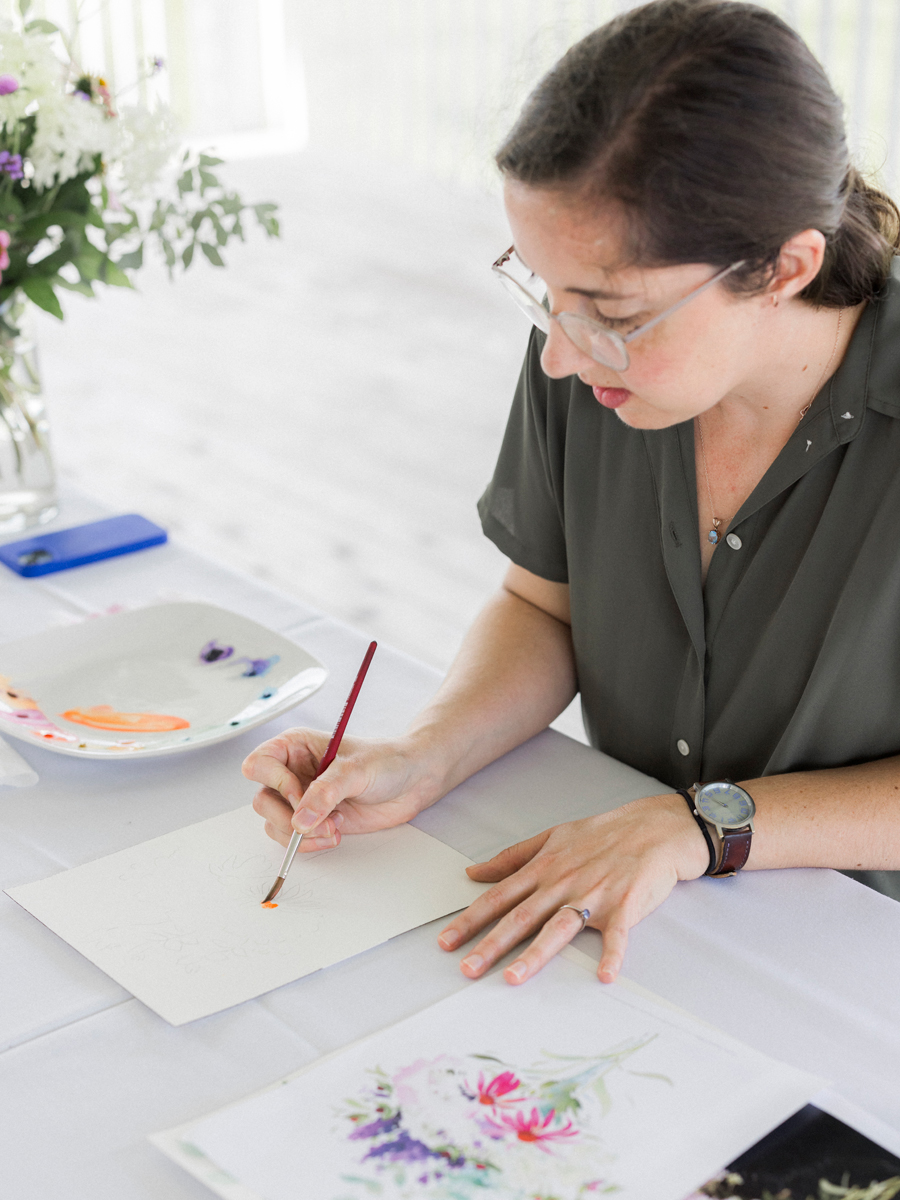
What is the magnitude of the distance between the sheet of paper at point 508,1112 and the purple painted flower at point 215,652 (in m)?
0.55

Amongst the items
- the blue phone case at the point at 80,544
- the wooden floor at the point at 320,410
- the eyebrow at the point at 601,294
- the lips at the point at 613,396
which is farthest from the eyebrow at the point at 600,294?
the wooden floor at the point at 320,410

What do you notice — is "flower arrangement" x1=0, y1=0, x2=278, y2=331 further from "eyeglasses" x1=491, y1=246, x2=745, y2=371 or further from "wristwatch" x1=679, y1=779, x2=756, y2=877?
"wristwatch" x1=679, y1=779, x2=756, y2=877

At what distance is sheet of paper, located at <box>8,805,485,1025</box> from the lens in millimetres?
893

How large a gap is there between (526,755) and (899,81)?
16.6 feet

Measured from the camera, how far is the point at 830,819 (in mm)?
1038

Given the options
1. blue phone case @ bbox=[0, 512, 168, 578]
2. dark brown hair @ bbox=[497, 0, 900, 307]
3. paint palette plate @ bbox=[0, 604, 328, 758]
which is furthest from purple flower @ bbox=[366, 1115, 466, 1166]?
blue phone case @ bbox=[0, 512, 168, 578]

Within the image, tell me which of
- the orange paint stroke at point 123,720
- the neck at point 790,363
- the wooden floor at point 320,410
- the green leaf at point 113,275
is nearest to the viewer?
the neck at point 790,363

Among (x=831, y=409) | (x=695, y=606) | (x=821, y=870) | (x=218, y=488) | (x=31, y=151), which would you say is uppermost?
(x=31, y=151)

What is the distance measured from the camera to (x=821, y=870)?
1020mm

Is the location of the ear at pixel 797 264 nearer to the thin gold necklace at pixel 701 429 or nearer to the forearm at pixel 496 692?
the thin gold necklace at pixel 701 429

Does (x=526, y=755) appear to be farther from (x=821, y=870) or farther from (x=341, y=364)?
(x=341, y=364)

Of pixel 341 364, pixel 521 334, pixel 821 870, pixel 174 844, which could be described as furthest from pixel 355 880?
pixel 521 334

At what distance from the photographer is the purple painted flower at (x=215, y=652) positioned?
4.33ft

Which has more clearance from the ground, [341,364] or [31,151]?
[31,151]
